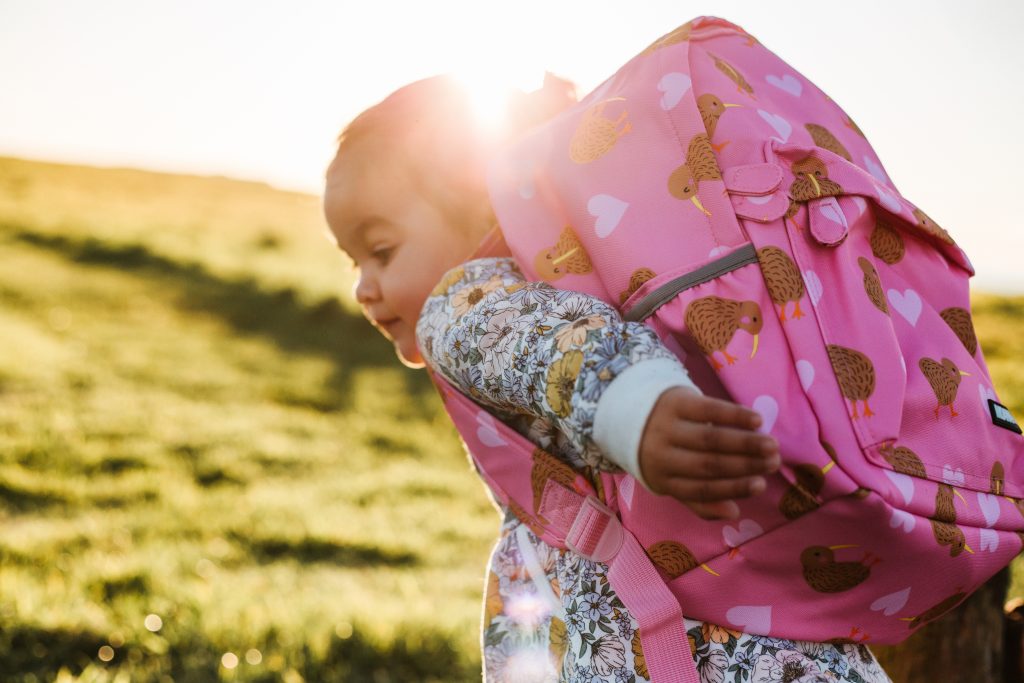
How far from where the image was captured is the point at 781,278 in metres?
1.47

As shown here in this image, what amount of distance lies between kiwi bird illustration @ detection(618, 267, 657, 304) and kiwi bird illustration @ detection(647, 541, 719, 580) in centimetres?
48

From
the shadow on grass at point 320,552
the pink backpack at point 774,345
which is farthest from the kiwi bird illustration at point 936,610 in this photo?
the shadow on grass at point 320,552

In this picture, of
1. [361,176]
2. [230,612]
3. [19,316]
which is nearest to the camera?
[361,176]

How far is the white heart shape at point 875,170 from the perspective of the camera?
6.20 ft

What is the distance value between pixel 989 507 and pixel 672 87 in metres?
1.03

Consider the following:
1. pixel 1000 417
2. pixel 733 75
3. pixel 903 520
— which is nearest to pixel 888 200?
pixel 733 75

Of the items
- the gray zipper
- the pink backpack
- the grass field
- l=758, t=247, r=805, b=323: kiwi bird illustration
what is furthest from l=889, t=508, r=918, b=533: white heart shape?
the grass field

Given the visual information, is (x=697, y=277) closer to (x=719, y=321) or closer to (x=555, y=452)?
(x=719, y=321)

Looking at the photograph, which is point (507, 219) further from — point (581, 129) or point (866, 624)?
point (866, 624)

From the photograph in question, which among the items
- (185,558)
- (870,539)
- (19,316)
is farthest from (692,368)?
(19,316)

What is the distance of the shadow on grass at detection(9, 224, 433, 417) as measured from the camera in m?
11.0

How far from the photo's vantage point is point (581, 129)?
1696 mm

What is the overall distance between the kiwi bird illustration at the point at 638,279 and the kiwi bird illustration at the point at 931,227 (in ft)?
2.05

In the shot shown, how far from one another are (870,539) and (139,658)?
A: 320 centimetres
